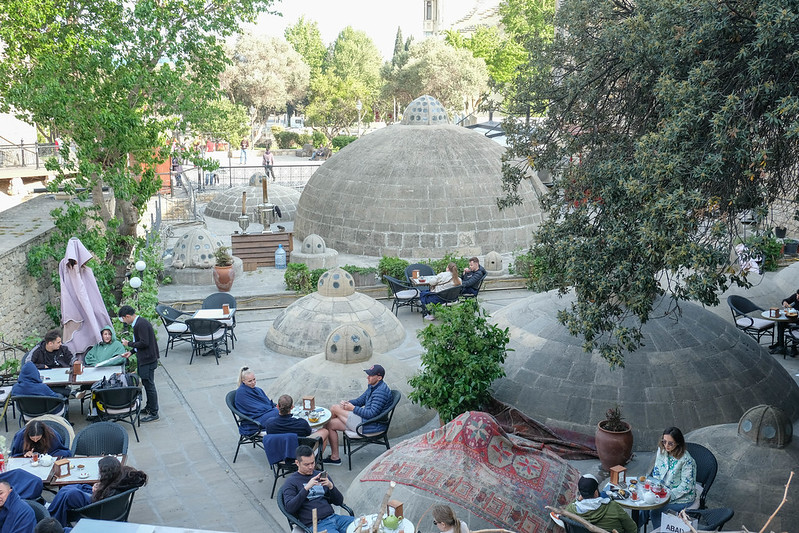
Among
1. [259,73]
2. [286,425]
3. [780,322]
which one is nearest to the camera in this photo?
[286,425]

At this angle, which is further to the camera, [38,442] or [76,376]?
[76,376]

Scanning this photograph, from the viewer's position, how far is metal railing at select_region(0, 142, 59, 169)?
101 ft

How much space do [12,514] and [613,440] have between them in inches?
293

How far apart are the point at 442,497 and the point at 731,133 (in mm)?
5126

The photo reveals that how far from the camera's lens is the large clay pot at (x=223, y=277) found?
2088 cm

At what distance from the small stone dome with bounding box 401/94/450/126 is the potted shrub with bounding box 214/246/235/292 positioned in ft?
28.6

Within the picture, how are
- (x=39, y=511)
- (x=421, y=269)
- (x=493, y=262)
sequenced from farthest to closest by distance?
1. (x=493, y=262)
2. (x=421, y=269)
3. (x=39, y=511)

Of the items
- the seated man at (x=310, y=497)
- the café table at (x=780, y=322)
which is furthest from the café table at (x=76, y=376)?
the café table at (x=780, y=322)

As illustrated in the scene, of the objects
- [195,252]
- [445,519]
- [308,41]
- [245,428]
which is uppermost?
[308,41]

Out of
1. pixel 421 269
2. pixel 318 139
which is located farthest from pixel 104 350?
pixel 318 139

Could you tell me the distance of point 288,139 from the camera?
6506 centimetres

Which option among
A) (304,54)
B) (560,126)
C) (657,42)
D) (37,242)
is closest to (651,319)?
(560,126)

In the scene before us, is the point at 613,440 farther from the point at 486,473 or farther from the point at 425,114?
→ the point at 425,114

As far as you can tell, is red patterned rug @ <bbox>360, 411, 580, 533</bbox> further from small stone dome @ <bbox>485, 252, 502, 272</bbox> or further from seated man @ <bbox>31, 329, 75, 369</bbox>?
small stone dome @ <bbox>485, 252, 502, 272</bbox>
